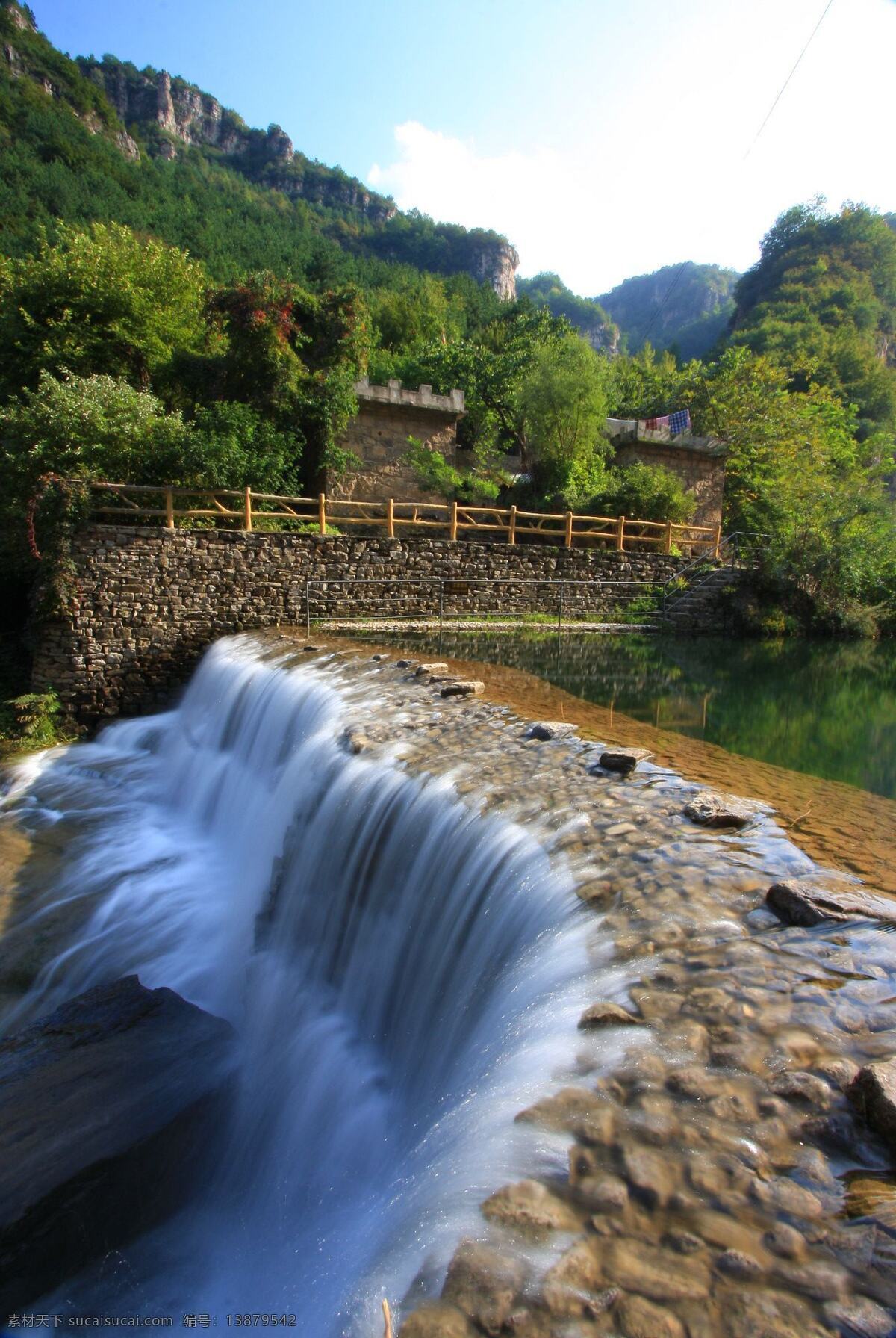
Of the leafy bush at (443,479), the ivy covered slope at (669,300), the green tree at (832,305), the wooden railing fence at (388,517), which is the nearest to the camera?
the wooden railing fence at (388,517)

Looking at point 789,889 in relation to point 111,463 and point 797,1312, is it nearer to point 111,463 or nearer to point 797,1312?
point 797,1312

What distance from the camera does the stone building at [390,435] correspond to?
2202 centimetres

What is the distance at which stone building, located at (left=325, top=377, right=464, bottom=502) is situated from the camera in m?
22.0

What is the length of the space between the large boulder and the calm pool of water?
18.8 ft

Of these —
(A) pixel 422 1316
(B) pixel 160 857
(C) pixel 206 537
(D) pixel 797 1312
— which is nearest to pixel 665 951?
(D) pixel 797 1312

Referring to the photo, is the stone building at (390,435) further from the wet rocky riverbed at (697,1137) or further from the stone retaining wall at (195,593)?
the wet rocky riverbed at (697,1137)

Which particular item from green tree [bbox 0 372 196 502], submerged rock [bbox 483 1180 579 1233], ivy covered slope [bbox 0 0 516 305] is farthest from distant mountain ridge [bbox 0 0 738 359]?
submerged rock [bbox 483 1180 579 1233]

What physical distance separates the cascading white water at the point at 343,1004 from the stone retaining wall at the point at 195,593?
235 inches

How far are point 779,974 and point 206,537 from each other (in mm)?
13512

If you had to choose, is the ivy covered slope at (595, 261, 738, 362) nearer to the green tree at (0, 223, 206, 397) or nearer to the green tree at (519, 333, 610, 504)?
the green tree at (519, 333, 610, 504)

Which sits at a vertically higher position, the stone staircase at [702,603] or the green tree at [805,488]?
the green tree at [805,488]

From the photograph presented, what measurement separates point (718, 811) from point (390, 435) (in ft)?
67.0

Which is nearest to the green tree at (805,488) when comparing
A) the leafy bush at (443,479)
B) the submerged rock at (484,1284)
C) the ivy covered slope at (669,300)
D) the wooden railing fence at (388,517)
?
the wooden railing fence at (388,517)

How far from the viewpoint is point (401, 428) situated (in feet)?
75.3
